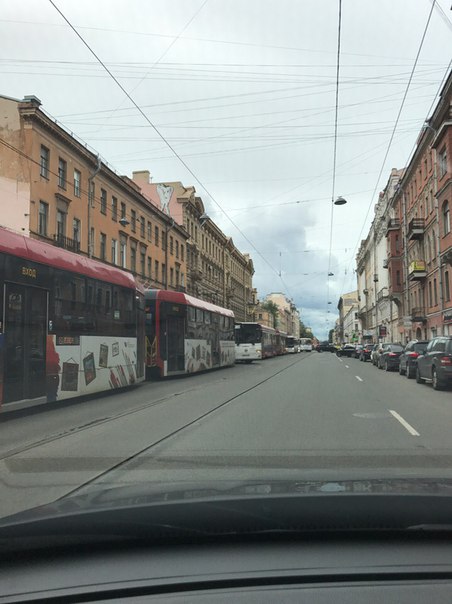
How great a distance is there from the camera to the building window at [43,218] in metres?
29.8

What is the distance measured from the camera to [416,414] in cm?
1084

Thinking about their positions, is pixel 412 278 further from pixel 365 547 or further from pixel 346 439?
pixel 365 547

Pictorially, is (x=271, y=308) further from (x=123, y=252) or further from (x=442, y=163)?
(x=442, y=163)

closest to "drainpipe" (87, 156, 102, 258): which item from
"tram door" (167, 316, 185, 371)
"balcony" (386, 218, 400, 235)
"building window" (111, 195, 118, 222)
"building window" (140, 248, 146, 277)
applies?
"building window" (111, 195, 118, 222)

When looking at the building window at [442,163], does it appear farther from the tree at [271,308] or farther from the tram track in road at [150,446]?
the tree at [271,308]

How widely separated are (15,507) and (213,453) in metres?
2.80

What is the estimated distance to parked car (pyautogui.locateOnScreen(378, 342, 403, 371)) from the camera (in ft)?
89.8

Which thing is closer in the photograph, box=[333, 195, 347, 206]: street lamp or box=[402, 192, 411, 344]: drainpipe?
box=[333, 195, 347, 206]: street lamp

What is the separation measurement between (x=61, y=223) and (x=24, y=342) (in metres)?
23.0

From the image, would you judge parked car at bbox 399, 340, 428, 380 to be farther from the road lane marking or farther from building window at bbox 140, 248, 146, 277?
building window at bbox 140, 248, 146, 277

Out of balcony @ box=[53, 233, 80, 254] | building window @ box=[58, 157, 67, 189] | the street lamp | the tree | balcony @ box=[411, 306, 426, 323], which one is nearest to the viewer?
the street lamp

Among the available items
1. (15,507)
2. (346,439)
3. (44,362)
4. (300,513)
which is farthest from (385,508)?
(44,362)

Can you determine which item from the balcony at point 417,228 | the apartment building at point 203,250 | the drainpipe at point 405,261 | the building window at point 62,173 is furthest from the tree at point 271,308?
the building window at point 62,173

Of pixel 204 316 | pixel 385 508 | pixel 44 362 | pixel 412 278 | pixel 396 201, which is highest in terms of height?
pixel 396 201
